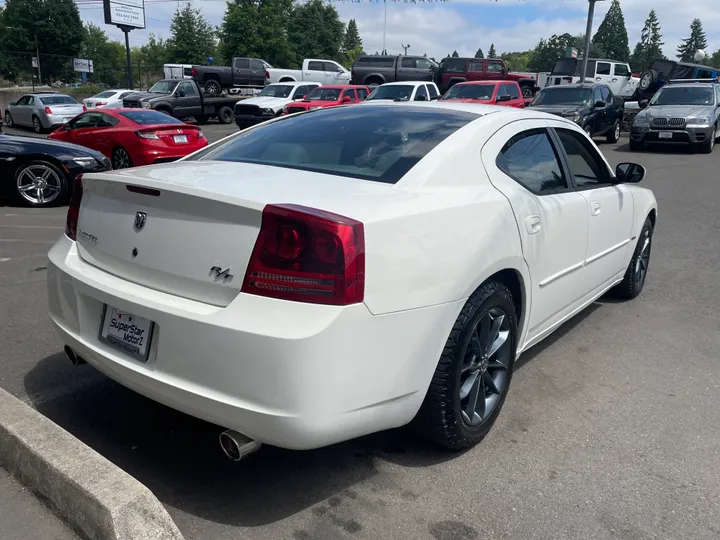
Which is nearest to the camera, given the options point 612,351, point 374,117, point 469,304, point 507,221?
point 469,304

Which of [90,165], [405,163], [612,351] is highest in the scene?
[405,163]

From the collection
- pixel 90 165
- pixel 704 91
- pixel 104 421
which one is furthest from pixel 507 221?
pixel 704 91

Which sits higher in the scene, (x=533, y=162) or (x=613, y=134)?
(x=533, y=162)

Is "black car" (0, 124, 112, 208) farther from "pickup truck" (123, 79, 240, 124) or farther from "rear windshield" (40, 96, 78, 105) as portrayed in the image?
"rear windshield" (40, 96, 78, 105)

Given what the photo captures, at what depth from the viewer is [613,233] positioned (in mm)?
4488

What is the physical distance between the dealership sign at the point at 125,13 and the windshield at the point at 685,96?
90.7ft

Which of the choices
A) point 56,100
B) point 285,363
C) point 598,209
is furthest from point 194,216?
point 56,100

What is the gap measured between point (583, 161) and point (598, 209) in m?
0.45

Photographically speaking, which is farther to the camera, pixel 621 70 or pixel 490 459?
pixel 621 70

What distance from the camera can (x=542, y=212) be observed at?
11.3ft

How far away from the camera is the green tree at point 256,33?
5744cm

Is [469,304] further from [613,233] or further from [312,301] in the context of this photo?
[613,233]

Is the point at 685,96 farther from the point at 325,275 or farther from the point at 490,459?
the point at 325,275

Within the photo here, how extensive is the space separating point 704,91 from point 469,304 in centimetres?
1771
